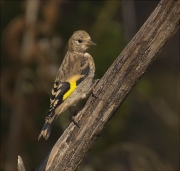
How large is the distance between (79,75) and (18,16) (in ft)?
6.84

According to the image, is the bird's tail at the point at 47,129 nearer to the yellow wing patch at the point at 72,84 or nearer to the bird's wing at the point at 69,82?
the bird's wing at the point at 69,82

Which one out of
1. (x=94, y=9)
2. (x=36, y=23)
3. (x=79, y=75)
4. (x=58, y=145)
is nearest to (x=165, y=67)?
(x=94, y=9)

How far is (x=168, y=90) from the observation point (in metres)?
10.2

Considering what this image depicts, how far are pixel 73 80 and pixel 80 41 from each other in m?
0.48

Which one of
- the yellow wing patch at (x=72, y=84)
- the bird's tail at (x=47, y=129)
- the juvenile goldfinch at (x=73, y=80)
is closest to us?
the bird's tail at (x=47, y=129)

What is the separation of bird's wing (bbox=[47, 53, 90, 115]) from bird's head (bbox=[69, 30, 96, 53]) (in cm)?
14

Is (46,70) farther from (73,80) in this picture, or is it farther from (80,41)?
(73,80)

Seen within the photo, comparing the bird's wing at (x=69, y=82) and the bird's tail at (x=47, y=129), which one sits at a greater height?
the bird's wing at (x=69, y=82)

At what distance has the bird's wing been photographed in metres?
4.91

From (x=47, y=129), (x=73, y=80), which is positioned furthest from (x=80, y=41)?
(x=47, y=129)

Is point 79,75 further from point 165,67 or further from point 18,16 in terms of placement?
point 165,67

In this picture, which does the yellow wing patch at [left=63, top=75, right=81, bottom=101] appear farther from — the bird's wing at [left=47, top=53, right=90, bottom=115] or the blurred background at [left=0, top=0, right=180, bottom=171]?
the blurred background at [left=0, top=0, right=180, bottom=171]

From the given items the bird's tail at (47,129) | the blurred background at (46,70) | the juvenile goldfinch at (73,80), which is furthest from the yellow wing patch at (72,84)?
the blurred background at (46,70)

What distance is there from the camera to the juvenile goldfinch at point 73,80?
4887 millimetres
